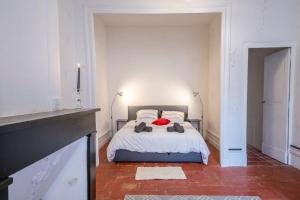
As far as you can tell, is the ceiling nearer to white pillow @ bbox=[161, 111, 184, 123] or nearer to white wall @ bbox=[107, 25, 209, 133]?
white wall @ bbox=[107, 25, 209, 133]

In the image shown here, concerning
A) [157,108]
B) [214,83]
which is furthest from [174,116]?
[214,83]

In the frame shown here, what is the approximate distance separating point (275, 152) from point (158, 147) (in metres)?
2.20

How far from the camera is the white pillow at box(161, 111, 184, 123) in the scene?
182 inches

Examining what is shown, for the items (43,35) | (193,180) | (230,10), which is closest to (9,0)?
(43,35)

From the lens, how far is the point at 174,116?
15.5 ft

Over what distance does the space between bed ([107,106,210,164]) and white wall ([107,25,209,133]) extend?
69.2 inches

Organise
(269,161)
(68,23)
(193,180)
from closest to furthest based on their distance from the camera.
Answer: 1. (193,180)
2. (68,23)
3. (269,161)

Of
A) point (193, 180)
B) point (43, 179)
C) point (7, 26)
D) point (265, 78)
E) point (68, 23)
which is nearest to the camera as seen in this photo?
point (7, 26)

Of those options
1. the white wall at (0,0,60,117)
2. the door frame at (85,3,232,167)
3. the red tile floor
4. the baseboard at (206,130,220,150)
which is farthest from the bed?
the white wall at (0,0,60,117)

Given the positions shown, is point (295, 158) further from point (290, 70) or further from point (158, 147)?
point (158, 147)

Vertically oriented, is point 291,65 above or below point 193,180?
above

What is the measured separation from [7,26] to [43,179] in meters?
1.07

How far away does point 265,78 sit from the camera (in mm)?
3973

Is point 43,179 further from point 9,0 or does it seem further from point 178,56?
point 178,56
